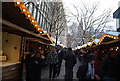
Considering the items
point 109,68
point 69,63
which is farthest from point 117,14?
point 109,68

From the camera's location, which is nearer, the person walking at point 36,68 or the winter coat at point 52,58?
the person walking at point 36,68

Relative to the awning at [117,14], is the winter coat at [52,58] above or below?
below

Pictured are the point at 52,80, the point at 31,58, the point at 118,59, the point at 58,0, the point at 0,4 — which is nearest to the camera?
the point at 118,59

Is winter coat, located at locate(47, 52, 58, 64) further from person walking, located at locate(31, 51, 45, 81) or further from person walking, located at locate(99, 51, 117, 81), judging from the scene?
person walking, located at locate(99, 51, 117, 81)

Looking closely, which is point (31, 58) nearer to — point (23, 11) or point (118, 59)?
point (23, 11)

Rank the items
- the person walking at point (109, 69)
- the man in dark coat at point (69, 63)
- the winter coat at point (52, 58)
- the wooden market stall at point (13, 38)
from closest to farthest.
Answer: the person walking at point (109, 69)
the wooden market stall at point (13, 38)
the man in dark coat at point (69, 63)
the winter coat at point (52, 58)

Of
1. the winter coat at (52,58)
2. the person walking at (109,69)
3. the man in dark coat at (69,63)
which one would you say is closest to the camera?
the person walking at (109,69)

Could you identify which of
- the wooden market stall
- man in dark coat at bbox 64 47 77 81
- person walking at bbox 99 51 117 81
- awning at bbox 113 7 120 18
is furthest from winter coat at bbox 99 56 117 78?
awning at bbox 113 7 120 18

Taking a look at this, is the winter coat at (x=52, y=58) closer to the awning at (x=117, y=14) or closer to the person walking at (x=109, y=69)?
the person walking at (x=109, y=69)

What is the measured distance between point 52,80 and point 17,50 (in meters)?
2.76

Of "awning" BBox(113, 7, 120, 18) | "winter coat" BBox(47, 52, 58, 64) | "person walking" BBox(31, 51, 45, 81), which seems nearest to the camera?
"person walking" BBox(31, 51, 45, 81)

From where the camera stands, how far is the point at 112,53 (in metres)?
4.32

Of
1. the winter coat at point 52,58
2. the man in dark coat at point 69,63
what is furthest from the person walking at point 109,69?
the winter coat at point 52,58

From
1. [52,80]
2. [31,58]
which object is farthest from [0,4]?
[52,80]
